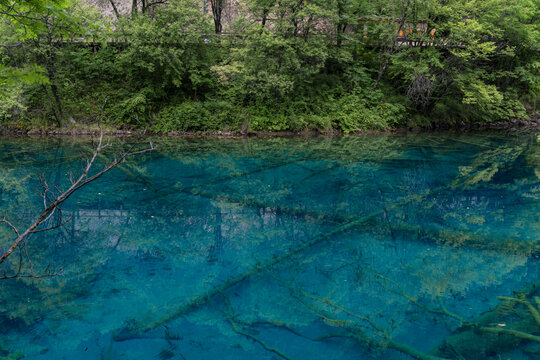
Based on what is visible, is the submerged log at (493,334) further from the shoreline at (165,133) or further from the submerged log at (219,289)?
the shoreline at (165,133)

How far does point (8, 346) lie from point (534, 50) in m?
27.9

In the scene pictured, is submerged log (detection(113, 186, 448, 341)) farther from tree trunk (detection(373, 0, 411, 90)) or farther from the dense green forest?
tree trunk (detection(373, 0, 411, 90))

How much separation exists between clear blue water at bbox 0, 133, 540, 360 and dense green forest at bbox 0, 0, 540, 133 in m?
8.08

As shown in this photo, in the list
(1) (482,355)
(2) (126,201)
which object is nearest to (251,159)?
(2) (126,201)

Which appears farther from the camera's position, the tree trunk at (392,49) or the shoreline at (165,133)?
the tree trunk at (392,49)

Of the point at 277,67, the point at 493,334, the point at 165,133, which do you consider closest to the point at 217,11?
the point at 277,67

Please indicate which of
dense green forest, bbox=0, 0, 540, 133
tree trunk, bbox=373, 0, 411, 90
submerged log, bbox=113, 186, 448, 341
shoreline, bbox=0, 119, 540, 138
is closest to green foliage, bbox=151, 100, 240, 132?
dense green forest, bbox=0, 0, 540, 133

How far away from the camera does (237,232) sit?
6.41 meters

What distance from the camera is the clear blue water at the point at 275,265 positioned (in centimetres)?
362

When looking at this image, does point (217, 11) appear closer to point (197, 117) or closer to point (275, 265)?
point (197, 117)

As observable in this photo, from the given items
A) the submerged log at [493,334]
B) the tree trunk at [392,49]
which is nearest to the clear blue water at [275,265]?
the submerged log at [493,334]

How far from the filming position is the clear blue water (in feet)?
11.9

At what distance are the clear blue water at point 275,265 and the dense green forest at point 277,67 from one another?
8083 millimetres

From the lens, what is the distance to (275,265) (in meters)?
5.18
